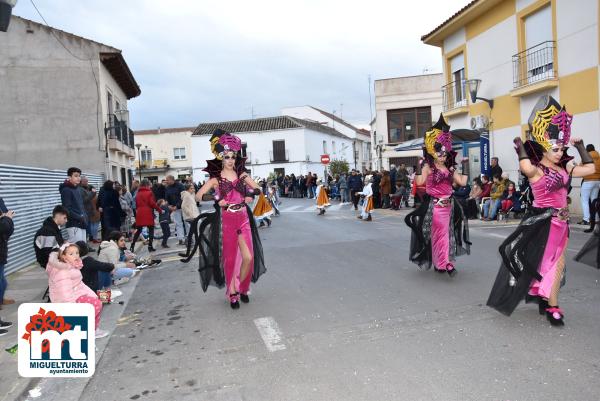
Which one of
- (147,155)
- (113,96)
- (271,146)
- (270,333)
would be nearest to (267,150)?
(271,146)

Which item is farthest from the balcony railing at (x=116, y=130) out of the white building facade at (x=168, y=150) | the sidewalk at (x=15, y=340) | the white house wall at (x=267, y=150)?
the white building facade at (x=168, y=150)

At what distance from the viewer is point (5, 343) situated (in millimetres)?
5090

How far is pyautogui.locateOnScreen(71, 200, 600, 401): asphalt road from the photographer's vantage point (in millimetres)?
3609

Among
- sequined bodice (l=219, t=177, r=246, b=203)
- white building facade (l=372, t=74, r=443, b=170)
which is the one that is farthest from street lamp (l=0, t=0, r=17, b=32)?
white building facade (l=372, t=74, r=443, b=170)

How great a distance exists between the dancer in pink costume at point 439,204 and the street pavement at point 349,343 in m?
0.30

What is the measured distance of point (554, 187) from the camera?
487 cm

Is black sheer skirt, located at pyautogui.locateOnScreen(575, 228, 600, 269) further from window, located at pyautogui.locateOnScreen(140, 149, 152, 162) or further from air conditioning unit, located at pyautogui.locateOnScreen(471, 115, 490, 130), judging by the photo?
window, located at pyautogui.locateOnScreen(140, 149, 152, 162)

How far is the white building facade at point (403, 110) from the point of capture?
36438mm

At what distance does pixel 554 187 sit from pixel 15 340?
552cm

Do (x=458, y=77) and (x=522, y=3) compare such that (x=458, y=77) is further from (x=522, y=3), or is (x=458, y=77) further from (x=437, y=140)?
(x=437, y=140)

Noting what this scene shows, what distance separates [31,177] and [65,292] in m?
6.98

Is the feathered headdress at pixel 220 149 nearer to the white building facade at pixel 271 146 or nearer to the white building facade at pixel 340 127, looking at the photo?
the white building facade at pixel 271 146

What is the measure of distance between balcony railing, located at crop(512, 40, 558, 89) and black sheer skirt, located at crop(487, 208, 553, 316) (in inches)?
435

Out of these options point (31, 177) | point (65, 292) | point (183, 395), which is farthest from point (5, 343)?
point (31, 177)
